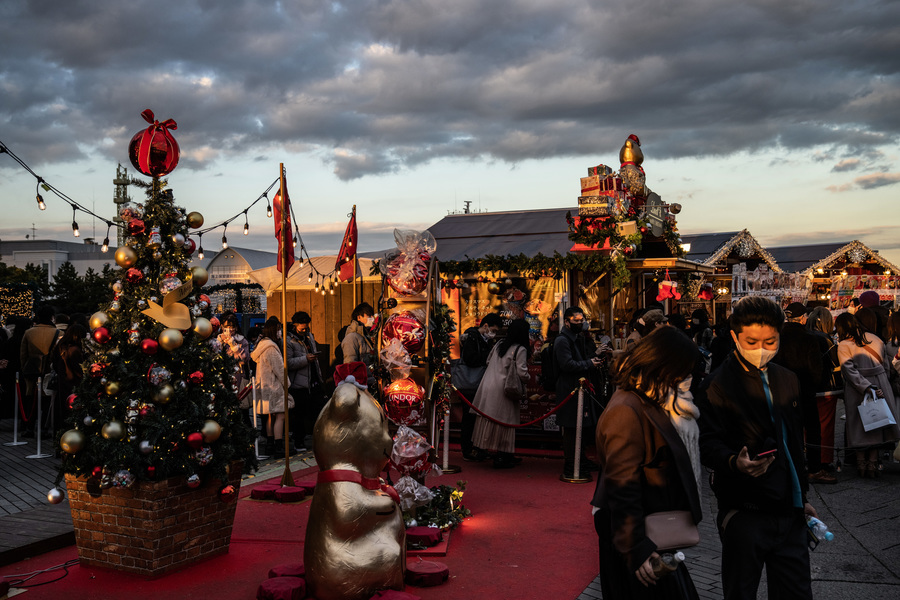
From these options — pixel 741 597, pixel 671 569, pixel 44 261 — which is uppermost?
pixel 44 261

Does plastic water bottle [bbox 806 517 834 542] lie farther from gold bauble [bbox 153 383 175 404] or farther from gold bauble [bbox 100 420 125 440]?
gold bauble [bbox 100 420 125 440]

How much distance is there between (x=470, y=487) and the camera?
7.89 m

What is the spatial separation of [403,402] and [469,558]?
4.44 feet

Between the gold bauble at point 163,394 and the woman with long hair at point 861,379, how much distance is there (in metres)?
6.97

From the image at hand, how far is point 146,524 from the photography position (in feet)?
16.4

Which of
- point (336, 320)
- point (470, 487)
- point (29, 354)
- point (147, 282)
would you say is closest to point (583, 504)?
point (470, 487)

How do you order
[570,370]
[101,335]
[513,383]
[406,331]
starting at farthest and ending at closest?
[513,383], [570,370], [406,331], [101,335]

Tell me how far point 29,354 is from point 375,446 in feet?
27.0

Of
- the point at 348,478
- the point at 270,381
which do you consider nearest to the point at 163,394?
the point at 348,478

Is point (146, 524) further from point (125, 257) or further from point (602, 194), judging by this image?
point (602, 194)

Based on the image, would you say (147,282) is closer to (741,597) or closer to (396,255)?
(396,255)

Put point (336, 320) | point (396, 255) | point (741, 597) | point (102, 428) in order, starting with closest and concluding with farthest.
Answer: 1. point (741, 597)
2. point (102, 428)
3. point (396, 255)
4. point (336, 320)

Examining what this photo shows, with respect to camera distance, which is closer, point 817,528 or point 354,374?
point 817,528

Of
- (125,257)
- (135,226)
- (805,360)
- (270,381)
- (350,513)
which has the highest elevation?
(135,226)
